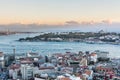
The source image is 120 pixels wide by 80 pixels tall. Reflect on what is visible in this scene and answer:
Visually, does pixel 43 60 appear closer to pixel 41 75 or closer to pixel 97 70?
pixel 97 70

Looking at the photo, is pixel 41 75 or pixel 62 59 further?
pixel 62 59

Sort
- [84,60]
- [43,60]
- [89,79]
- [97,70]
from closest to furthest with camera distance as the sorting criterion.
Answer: [89,79] → [97,70] → [84,60] → [43,60]

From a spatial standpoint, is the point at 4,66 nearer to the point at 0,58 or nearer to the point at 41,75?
the point at 0,58

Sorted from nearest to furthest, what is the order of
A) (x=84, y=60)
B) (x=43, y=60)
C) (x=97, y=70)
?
(x=97, y=70) < (x=84, y=60) < (x=43, y=60)

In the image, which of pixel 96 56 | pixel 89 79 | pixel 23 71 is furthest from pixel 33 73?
pixel 96 56

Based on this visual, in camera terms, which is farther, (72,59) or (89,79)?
(72,59)

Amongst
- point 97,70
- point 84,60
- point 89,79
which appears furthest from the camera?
point 84,60

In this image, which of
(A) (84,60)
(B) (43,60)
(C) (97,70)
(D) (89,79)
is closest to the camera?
(D) (89,79)

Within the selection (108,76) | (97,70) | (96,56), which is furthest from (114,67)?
(96,56)
